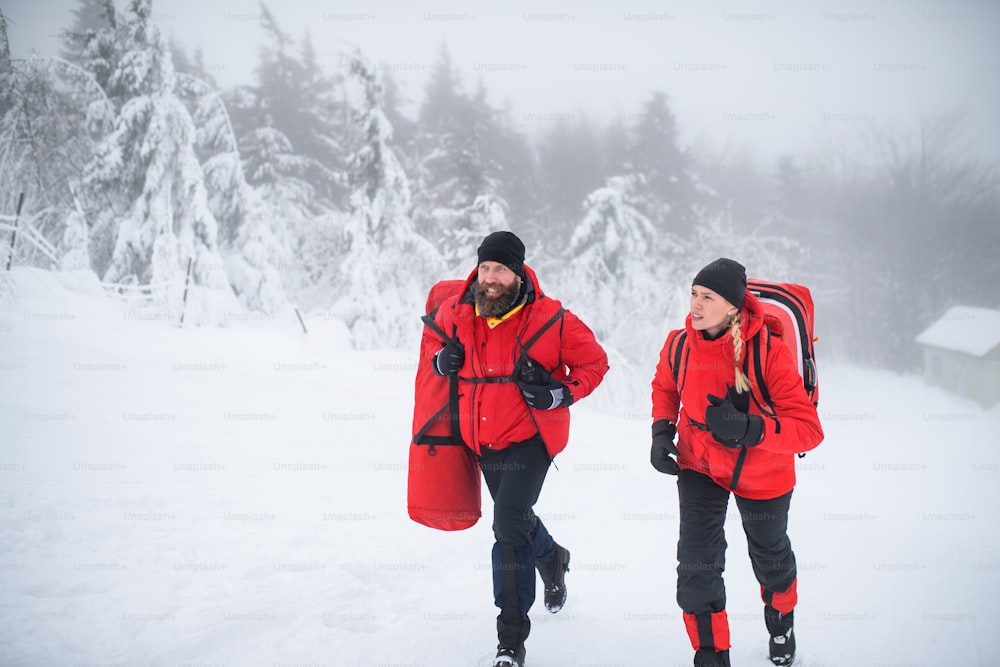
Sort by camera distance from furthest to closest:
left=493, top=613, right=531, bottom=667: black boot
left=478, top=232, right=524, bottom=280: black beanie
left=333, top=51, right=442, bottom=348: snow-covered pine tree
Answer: left=333, top=51, right=442, bottom=348: snow-covered pine tree → left=478, top=232, right=524, bottom=280: black beanie → left=493, top=613, right=531, bottom=667: black boot

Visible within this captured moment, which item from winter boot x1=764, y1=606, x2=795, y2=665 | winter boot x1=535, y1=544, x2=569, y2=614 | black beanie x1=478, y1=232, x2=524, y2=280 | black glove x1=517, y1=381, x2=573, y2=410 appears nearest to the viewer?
black glove x1=517, y1=381, x2=573, y2=410

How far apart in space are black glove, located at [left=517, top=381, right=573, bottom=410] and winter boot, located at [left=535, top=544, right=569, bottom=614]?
100 cm

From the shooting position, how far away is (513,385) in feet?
10.2

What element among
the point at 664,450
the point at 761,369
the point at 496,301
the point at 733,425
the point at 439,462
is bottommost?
the point at 439,462

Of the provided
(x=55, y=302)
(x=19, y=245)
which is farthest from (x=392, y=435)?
(x=19, y=245)

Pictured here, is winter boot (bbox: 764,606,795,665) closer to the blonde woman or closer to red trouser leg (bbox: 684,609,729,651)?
the blonde woman

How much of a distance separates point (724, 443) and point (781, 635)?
1.24 meters

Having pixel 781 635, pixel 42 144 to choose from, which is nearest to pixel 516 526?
pixel 781 635

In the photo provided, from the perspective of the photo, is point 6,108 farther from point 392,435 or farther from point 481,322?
point 481,322

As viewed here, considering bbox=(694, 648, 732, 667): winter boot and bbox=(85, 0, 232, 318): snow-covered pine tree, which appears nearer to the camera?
bbox=(694, 648, 732, 667): winter boot

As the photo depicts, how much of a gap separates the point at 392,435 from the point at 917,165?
43.0 meters

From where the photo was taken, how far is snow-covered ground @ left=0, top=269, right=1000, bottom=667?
10.2 feet

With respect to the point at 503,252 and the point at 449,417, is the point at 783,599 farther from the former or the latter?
the point at 503,252

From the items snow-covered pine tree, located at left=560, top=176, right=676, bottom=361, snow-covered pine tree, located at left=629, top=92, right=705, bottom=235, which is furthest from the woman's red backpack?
snow-covered pine tree, located at left=629, top=92, right=705, bottom=235
